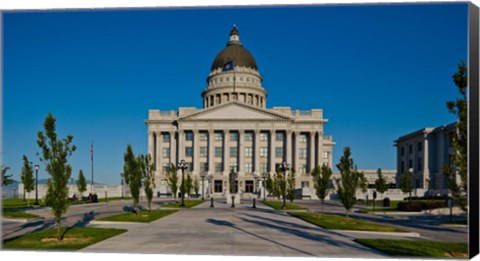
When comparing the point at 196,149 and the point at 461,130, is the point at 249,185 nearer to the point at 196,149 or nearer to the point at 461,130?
the point at 196,149

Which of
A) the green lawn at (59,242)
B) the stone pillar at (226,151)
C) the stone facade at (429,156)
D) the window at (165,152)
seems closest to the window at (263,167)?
the stone pillar at (226,151)

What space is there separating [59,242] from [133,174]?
48.2ft

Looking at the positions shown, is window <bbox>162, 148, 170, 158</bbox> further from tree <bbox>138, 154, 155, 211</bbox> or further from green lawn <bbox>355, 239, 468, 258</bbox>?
green lawn <bbox>355, 239, 468, 258</bbox>

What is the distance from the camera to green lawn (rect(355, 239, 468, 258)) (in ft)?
57.5

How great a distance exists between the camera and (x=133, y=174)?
3444cm

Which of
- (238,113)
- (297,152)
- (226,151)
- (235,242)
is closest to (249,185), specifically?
(226,151)

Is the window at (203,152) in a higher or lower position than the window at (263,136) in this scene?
lower

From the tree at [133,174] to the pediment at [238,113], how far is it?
7285cm

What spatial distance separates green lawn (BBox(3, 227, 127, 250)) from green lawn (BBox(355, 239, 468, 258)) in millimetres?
12159

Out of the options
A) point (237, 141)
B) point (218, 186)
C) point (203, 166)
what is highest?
point (237, 141)

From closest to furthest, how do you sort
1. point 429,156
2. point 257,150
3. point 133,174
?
point 133,174 < point 429,156 < point 257,150

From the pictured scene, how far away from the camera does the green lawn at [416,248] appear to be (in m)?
17.5

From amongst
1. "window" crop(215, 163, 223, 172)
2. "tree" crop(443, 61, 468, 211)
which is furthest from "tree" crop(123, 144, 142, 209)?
"window" crop(215, 163, 223, 172)

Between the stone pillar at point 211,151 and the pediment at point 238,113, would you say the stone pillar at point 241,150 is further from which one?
the stone pillar at point 211,151
